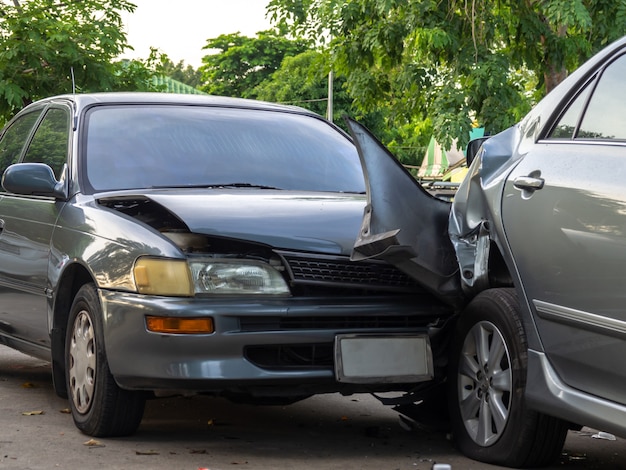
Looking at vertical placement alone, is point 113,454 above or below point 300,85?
above

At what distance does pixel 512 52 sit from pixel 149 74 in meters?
6.77

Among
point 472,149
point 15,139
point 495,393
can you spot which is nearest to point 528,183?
point 472,149

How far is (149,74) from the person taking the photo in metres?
22.3

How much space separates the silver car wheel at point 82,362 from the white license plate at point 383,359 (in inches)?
44.8

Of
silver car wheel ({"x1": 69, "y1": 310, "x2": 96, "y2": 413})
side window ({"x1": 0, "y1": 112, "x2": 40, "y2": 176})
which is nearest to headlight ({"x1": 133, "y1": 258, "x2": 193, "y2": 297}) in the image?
silver car wheel ({"x1": 69, "y1": 310, "x2": 96, "y2": 413})

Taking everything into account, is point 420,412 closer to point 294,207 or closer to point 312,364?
point 312,364

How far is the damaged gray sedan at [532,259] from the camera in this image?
452 centimetres

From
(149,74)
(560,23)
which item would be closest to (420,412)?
(560,23)

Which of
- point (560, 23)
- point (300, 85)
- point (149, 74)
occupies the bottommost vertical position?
point (300, 85)

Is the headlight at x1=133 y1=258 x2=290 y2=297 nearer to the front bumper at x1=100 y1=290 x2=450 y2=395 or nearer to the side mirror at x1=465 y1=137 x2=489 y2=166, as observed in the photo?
the front bumper at x1=100 y1=290 x2=450 y2=395

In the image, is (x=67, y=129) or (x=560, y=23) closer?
(x=67, y=129)

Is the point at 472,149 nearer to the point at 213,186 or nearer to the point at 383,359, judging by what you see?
the point at 383,359

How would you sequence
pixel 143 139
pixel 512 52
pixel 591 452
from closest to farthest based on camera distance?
pixel 591 452, pixel 143 139, pixel 512 52

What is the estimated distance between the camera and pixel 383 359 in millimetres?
5434
